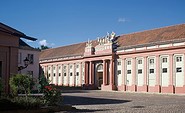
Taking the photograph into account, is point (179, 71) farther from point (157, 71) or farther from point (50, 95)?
point (50, 95)

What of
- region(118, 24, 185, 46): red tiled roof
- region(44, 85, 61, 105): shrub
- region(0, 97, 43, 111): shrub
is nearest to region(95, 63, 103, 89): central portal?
region(118, 24, 185, 46): red tiled roof

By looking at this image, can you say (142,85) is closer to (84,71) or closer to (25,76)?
(84,71)

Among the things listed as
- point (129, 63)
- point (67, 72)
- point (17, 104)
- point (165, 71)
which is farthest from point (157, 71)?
point (17, 104)

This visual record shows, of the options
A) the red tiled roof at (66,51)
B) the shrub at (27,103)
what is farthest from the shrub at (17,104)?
the red tiled roof at (66,51)

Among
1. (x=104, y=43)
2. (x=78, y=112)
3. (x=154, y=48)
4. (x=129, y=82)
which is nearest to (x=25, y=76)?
(x=78, y=112)

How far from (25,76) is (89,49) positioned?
38537 millimetres

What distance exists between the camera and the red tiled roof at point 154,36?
3941 centimetres

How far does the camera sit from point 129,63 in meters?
44.3

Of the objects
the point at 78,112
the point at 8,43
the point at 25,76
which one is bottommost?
the point at 78,112

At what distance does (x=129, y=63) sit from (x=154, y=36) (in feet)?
17.9

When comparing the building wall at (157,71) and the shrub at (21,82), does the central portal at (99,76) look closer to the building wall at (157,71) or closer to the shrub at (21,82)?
the building wall at (157,71)

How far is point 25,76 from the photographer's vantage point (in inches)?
520

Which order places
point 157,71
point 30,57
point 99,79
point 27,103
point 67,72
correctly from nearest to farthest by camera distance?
point 27,103 < point 157,71 < point 30,57 < point 99,79 < point 67,72

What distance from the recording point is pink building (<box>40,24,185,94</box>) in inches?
1489
